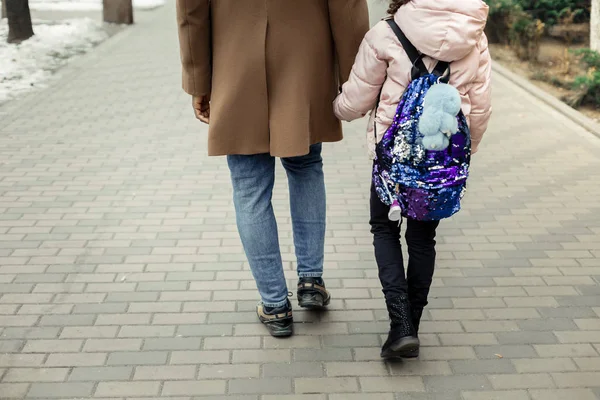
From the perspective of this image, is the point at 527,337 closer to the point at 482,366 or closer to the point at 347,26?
the point at 482,366

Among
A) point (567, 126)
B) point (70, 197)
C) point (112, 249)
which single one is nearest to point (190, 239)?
point (112, 249)

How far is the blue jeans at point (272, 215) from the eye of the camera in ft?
10.6

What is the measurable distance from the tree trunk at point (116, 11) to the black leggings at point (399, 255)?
1263cm

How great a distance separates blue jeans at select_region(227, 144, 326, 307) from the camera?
10.6 feet

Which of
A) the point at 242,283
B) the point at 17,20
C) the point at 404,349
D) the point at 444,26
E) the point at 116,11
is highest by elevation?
the point at 444,26

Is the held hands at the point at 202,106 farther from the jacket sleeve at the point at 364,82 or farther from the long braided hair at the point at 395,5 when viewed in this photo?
the long braided hair at the point at 395,5

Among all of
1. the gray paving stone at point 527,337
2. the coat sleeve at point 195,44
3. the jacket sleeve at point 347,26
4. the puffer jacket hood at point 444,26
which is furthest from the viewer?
the gray paving stone at point 527,337

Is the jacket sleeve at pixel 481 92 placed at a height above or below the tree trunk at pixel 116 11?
above

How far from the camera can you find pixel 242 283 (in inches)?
156

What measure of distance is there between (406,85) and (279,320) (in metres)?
1.24

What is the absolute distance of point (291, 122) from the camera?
308 cm

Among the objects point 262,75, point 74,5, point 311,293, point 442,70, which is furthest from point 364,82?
point 74,5

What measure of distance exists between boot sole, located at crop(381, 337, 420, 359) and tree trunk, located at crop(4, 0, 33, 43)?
35.5 feet

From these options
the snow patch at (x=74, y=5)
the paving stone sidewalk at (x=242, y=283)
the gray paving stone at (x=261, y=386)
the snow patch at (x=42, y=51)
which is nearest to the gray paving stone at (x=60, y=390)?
the paving stone sidewalk at (x=242, y=283)
